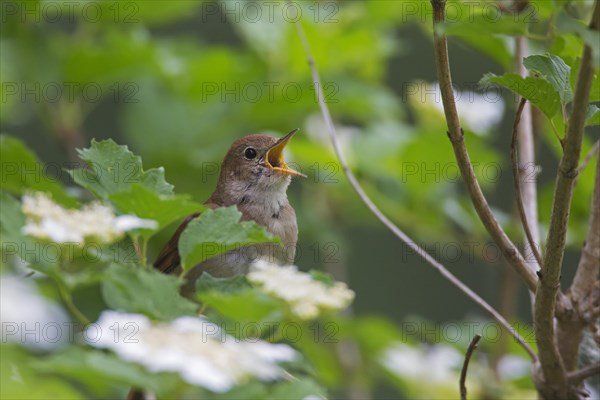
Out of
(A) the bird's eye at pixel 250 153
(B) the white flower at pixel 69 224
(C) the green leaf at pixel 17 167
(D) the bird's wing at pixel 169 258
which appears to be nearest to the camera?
(B) the white flower at pixel 69 224

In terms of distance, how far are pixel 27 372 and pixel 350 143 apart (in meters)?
2.89

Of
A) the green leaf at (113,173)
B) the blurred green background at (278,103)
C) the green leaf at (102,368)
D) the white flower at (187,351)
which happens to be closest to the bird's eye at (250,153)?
the blurred green background at (278,103)

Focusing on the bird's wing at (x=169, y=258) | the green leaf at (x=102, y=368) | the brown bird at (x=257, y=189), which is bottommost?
the green leaf at (x=102, y=368)

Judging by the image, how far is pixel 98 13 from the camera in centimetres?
→ 420

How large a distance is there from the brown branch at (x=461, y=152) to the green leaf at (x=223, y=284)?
0.59m

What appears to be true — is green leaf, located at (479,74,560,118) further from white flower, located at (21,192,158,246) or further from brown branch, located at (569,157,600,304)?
white flower, located at (21,192,158,246)

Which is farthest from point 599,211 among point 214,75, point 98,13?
point 98,13

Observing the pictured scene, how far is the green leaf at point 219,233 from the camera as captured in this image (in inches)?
70.0

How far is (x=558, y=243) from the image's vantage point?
185 cm

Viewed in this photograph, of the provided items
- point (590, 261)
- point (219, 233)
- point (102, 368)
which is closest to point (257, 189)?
point (590, 261)

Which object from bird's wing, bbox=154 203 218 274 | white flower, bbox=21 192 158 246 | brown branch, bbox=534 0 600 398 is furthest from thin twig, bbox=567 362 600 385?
bird's wing, bbox=154 203 218 274

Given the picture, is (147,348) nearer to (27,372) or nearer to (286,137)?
(27,372)

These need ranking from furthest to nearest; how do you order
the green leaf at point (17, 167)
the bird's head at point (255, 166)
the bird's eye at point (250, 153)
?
the bird's eye at point (250, 153) < the bird's head at point (255, 166) < the green leaf at point (17, 167)

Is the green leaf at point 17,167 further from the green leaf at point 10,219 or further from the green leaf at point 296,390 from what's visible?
the green leaf at point 296,390
